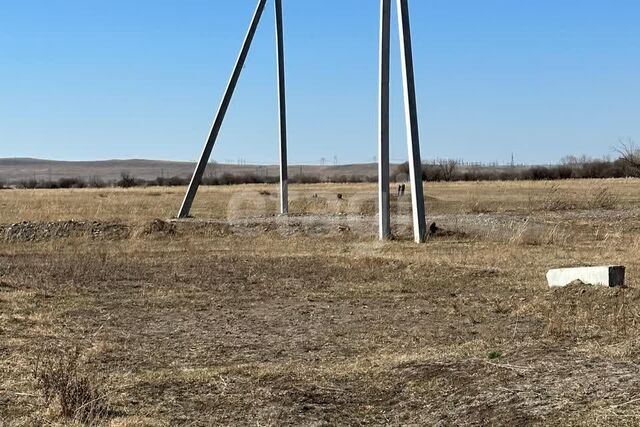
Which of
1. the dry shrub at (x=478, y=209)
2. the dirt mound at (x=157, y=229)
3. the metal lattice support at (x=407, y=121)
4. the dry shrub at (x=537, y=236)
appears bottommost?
the dry shrub at (x=478, y=209)

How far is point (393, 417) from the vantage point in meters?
6.21

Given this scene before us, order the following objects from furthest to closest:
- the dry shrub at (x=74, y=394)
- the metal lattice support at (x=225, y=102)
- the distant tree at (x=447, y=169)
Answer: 1. the distant tree at (x=447, y=169)
2. the metal lattice support at (x=225, y=102)
3. the dry shrub at (x=74, y=394)

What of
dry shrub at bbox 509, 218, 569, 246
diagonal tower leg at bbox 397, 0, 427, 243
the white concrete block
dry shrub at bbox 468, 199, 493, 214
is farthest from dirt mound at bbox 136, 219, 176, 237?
the white concrete block

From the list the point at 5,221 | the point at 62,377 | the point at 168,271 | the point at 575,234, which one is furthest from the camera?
the point at 5,221

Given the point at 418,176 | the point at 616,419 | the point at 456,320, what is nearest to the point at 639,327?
the point at 456,320

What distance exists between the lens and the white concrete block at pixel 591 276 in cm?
1152

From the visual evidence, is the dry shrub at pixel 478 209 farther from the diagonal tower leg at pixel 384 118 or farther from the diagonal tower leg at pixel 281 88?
the diagonal tower leg at pixel 384 118

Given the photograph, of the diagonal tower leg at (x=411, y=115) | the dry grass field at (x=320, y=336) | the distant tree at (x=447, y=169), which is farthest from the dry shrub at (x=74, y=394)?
the distant tree at (x=447, y=169)

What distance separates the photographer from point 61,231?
23281 millimetres

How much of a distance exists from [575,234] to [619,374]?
16.6 metres

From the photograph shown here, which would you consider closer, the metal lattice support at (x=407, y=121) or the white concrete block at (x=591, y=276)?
the white concrete block at (x=591, y=276)

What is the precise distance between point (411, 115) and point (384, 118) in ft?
3.63

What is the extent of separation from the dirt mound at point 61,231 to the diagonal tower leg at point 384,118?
22.2 feet

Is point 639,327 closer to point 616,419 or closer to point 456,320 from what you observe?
point 456,320
